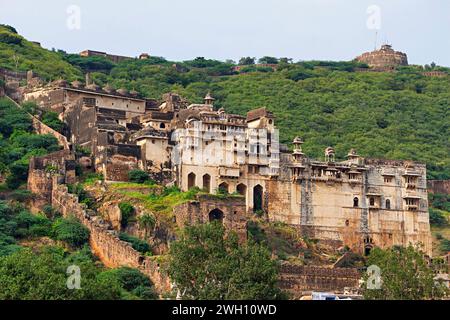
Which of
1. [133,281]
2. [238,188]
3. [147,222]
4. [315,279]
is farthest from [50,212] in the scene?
[315,279]

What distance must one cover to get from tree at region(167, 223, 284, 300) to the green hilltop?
2872cm

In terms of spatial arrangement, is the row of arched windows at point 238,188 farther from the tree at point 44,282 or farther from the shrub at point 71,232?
the tree at point 44,282

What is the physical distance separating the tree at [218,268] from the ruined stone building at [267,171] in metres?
11.9

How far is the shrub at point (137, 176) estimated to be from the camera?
62625 millimetres

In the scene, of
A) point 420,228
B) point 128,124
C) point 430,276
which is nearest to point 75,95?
point 128,124

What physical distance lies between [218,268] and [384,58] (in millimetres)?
64727

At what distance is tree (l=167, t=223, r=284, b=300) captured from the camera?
4731 cm

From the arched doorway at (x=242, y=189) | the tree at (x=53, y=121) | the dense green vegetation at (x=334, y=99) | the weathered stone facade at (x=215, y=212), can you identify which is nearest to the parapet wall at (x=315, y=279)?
the weathered stone facade at (x=215, y=212)

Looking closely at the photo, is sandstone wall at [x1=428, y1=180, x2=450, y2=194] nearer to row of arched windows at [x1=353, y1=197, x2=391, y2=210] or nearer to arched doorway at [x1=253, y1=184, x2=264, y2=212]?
row of arched windows at [x1=353, y1=197, x2=391, y2=210]

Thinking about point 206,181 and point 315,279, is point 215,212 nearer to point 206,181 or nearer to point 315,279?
point 206,181

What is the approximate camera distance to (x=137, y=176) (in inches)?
2466

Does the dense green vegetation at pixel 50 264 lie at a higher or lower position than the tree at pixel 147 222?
lower

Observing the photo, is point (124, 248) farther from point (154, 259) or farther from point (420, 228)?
point (420, 228)

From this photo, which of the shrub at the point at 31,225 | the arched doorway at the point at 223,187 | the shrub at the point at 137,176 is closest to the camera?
the shrub at the point at 31,225
